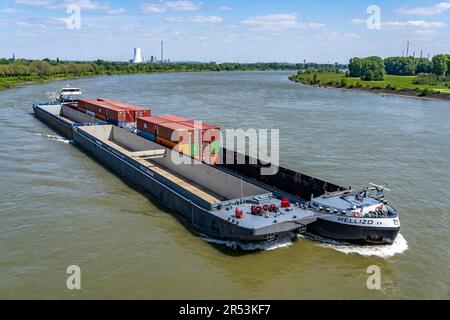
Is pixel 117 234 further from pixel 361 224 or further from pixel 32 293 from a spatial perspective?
pixel 361 224

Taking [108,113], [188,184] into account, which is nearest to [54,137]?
[108,113]

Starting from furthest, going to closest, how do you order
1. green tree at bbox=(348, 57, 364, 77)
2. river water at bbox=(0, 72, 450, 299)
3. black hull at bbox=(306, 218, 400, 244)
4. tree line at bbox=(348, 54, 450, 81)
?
green tree at bbox=(348, 57, 364, 77) → tree line at bbox=(348, 54, 450, 81) → black hull at bbox=(306, 218, 400, 244) → river water at bbox=(0, 72, 450, 299)

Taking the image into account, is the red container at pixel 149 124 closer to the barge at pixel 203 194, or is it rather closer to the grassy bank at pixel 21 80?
the barge at pixel 203 194

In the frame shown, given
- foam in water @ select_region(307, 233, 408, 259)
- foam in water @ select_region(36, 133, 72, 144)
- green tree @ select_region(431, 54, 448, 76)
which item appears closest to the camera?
foam in water @ select_region(307, 233, 408, 259)

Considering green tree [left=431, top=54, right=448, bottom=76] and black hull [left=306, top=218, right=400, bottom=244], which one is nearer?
black hull [left=306, top=218, right=400, bottom=244]

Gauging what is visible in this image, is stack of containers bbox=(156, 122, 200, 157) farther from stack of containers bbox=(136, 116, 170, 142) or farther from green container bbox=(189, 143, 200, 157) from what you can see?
stack of containers bbox=(136, 116, 170, 142)

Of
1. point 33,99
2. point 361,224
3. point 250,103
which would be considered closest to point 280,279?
point 361,224

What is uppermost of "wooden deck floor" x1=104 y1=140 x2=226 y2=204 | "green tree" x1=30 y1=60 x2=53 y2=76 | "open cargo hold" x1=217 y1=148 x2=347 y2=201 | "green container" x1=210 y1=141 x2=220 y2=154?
"green tree" x1=30 y1=60 x2=53 y2=76

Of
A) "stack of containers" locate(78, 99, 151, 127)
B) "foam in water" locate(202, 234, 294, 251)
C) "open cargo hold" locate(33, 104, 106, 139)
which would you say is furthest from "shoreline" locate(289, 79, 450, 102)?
"foam in water" locate(202, 234, 294, 251)
